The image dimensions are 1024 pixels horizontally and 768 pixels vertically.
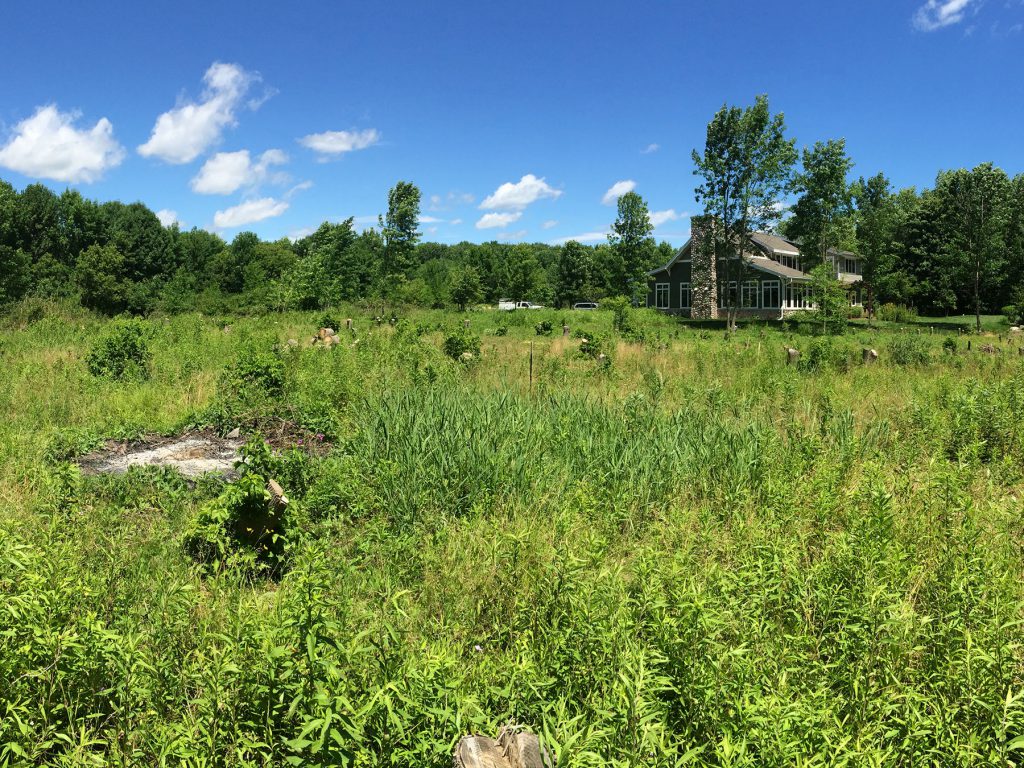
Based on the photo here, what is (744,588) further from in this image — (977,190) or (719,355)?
(977,190)

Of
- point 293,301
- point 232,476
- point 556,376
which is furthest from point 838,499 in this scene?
point 293,301

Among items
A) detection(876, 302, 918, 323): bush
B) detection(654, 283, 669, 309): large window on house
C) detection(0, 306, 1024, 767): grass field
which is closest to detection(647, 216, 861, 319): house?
detection(654, 283, 669, 309): large window on house

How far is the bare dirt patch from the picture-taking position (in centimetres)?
672

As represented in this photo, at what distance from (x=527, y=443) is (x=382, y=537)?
208 cm

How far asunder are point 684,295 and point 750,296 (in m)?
4.64

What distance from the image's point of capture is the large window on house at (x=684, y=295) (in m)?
48.4

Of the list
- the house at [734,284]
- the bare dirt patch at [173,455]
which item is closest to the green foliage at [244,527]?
the bare dirt patch at [173,455]

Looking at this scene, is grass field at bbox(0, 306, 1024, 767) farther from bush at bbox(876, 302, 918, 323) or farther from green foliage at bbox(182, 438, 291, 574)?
bush at bbox(876, 302, 918, 323)

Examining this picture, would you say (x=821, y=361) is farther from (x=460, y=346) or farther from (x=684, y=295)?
(x=684, y=295)

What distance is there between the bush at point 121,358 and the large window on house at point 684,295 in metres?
41.6

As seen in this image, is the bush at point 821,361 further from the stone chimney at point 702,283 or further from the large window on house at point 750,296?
the large window on house at point 750,296

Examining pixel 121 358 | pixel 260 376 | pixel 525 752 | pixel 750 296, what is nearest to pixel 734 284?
pixel 750 296

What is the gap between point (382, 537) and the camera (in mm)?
4391

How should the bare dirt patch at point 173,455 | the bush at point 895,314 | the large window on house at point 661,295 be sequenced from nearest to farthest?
the bare dirt patch at point 173,455
the bush at point 895,314
the large window on house at point 661,295
